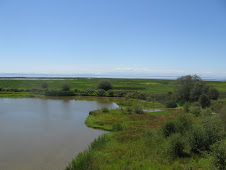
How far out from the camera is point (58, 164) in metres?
12.0

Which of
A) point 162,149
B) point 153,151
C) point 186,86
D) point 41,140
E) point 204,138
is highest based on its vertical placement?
point 186,86

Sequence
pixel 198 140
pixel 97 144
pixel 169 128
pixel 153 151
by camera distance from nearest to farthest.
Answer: pixel 198 140 → pixel 153 151 → pixel 97 144 → pixel 169 128

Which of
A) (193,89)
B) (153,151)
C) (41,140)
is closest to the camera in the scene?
(153,151)

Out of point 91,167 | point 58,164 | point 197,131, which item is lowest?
point 58,164

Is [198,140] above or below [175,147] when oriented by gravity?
above

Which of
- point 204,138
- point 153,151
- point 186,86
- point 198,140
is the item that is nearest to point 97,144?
point 153,151

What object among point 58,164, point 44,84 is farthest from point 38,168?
point 44,84

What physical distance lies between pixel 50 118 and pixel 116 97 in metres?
26.9

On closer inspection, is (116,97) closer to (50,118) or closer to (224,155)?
(50,118)

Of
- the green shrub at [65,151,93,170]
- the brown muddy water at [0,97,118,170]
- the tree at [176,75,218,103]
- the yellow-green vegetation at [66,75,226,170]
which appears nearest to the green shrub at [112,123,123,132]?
the yellow-green vegetation at [66,75,226,170]

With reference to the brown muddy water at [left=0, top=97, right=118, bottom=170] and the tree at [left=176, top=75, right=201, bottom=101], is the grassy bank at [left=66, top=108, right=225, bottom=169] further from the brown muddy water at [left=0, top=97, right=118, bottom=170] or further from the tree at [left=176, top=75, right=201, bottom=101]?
the tree at [left=176, top=75, right=201, bottom=101]

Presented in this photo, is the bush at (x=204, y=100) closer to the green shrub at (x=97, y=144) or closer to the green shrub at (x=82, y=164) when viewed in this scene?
the green shrub at (x=97, y=144)

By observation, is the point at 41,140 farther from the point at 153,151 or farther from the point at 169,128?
the point at 169,128

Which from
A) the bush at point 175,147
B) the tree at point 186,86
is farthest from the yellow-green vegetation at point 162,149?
the tree at point 186,86
